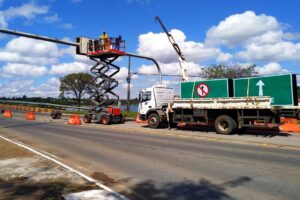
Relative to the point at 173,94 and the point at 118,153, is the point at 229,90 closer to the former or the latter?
the point at 173,94

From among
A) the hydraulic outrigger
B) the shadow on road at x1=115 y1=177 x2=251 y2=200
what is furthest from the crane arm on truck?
the shadow on road at x1=115 y1=177 x2=251 y2=200

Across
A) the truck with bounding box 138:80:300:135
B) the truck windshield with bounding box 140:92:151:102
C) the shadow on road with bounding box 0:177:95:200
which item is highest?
the truck windshield with bounding box 140:92:151:102

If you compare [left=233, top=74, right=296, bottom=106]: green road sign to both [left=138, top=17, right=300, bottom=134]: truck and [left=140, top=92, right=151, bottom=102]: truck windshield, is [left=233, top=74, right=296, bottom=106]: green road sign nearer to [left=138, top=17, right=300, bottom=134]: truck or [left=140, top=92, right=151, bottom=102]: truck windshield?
[left=138, top=17, right=300, bottom=134]: truck

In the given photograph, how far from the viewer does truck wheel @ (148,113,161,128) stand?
2262 centimetres

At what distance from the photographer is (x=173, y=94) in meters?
24.9

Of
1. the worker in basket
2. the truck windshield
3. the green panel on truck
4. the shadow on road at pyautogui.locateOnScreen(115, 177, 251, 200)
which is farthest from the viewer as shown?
the worker in basket

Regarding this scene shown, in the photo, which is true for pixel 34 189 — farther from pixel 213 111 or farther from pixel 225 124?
pixel 213 111

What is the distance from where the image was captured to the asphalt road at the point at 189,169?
669 cm

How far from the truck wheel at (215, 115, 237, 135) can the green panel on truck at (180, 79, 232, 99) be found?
2.02 m

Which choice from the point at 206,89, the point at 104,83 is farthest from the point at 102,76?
the point at 206,89

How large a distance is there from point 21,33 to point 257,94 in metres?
14.5

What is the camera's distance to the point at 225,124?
19.0 m

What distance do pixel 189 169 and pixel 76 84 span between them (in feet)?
199

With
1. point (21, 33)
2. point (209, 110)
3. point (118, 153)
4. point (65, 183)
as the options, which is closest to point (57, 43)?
point (21, 33)
